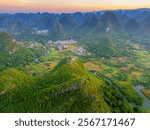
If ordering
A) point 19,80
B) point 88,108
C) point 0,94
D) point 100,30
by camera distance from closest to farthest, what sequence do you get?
point 88,108 → point 0,94 → point 19,80 → point 100,30

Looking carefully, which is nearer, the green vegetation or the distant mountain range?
the green vegetation

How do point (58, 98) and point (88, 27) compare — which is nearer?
point (58, 98)

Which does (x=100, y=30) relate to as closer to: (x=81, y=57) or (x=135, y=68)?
(x=81, y=57)

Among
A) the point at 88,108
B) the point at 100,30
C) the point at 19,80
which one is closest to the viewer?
the point at 88,108

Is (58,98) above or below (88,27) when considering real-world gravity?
above

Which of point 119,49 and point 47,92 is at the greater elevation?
point 47,92

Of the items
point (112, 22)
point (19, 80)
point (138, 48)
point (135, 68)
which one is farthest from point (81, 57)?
point (112, 22)

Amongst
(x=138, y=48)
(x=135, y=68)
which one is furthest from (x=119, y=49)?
(x=135, y=68)

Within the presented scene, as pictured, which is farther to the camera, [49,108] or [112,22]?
[112,22]

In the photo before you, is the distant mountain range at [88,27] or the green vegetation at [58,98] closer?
the green vegetation at [58,98]

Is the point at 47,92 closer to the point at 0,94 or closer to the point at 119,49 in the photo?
the point at 0,94
